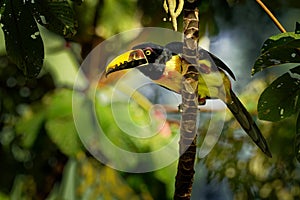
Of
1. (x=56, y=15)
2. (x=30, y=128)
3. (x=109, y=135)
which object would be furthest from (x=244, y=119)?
(x=30, y=128)

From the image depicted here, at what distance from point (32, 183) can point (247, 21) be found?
54 centimetres

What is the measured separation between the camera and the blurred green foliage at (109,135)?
3.61 feet

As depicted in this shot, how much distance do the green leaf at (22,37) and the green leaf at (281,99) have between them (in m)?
0.21

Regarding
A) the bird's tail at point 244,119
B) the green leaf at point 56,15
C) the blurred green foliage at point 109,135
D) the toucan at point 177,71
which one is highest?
the green leaf at point 56,15

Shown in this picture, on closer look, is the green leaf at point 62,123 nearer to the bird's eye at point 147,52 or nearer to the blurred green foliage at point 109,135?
the blurred green foliage at point 109,135

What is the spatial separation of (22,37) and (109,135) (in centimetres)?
53

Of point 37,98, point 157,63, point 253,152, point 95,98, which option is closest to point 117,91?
point 95,98

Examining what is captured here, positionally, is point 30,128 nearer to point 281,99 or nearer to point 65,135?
point 65,135

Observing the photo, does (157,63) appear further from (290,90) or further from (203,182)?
(203,182)

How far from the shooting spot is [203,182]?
1.18m

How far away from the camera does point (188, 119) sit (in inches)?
17.0

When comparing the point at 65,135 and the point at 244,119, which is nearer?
the point at 244,119

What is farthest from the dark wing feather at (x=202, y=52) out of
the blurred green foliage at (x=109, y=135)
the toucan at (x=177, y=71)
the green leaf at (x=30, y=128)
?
the green leaf at (x=30, y=128)

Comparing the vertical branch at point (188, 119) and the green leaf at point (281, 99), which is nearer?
the vertical branch at point (188, 119)
